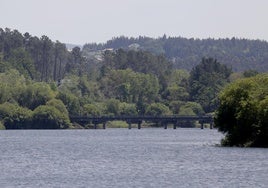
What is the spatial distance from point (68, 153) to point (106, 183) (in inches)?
1556

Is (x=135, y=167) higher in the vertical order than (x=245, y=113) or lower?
lower

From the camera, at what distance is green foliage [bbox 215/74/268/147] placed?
107438mm

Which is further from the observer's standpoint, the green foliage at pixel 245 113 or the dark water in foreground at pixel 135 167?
the green foliage at pixel 245 113

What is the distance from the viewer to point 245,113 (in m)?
108

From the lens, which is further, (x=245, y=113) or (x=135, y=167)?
(x=245, y=113)

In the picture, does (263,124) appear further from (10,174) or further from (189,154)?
(10,174)

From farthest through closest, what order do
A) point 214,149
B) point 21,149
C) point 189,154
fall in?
point 21,149 < point 214,149 < point 189,154

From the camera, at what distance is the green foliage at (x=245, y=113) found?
107 metres

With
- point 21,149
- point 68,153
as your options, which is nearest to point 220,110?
point 68,153

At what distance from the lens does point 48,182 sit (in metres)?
72.9

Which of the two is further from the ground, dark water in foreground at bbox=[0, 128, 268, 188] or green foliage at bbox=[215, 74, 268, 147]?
green foliage at bbox=[215, 74, 268, 147]

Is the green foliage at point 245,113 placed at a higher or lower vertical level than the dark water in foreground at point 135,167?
higher

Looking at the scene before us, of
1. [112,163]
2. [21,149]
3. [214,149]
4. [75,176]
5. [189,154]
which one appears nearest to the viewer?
[75,176]

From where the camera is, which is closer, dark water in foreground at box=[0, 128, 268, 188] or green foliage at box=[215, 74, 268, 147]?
dark water in foreground at box=[0, 128, 268, 188]
